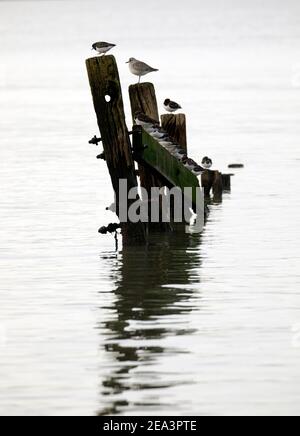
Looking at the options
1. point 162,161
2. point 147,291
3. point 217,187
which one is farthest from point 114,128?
point 217,187

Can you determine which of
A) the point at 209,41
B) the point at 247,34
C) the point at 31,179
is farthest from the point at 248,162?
the point at 247,34

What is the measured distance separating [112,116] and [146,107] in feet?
8.05

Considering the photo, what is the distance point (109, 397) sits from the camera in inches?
433

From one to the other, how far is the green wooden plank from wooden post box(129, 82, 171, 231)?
38cm

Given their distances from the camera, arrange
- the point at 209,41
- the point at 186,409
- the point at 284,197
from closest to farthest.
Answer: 1. the point at 186,409
2. the point at 284,197
3. the point at 209,41

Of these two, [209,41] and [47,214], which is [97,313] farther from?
[209,41]

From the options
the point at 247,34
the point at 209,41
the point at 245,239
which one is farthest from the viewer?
the point at 247,34

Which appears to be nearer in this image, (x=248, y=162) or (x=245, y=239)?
(x=245, y=239)

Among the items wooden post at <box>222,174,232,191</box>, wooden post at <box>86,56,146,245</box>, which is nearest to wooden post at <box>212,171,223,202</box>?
wooden post at <box>222,174,232,191</box>

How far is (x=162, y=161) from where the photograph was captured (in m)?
17.8

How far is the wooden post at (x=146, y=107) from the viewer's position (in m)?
18.8

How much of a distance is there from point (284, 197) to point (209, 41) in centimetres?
8994

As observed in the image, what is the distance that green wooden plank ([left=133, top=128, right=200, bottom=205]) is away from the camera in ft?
56.2

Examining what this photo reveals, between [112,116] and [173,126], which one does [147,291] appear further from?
[173,126]
